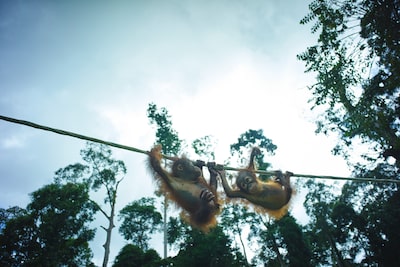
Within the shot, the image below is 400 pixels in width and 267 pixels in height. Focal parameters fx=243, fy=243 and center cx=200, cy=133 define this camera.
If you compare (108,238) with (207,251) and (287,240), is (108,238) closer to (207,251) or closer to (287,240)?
(207,251)

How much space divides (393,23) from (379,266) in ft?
72.9

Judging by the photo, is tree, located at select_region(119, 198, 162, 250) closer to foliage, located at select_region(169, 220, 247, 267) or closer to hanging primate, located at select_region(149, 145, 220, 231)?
foliage, located at select_region(169, 220, 247, 267)

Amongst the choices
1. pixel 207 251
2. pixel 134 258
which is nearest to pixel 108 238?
pixel 134 258

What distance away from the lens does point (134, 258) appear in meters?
18.7

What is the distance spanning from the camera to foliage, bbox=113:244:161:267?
18347mm

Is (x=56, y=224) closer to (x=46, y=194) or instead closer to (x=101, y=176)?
(x=46, y=194)

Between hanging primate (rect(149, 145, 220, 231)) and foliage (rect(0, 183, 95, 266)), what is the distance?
1593 cm

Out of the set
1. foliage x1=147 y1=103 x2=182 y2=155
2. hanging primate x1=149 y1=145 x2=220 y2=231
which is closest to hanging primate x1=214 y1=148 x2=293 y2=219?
hanging primate x1=149 y1=145 x2=220 y2=231

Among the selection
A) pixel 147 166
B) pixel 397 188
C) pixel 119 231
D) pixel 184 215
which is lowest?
pixel 184 215

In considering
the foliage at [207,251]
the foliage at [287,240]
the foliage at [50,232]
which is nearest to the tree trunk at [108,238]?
the foliage at [50,232]

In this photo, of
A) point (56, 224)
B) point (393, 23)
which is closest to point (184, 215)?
point (393, 23)

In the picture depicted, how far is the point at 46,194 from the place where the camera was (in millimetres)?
17391

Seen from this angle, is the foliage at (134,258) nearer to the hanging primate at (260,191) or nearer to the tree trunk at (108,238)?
the tree trunk at (108,238)

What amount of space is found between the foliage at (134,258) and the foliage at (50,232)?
2734 mm
